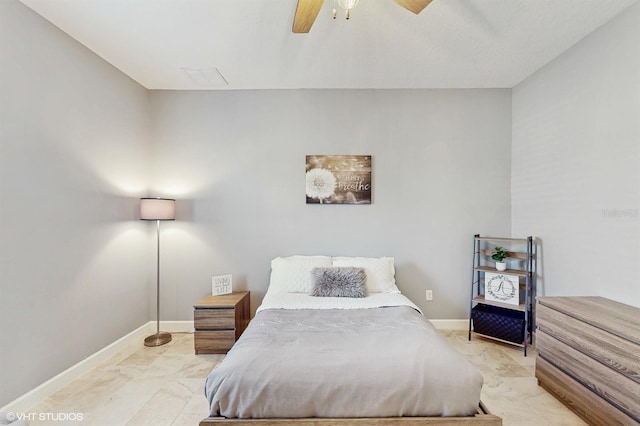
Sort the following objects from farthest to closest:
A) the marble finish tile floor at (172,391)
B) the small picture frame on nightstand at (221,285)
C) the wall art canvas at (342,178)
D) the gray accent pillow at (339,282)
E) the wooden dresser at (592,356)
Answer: the wall art canvas at (342,178), the small picture frame on nightstand at (221,285), the gray accent pillow at (339,282), the marble finish tile floor at (172,391), the wooden dresser at (592,356)

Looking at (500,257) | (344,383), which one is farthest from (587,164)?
(344,383)

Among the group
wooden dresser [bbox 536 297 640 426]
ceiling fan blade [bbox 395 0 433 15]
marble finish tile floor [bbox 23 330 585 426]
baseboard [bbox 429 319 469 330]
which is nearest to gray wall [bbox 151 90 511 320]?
baseboard [bbox 429 319 469 330]

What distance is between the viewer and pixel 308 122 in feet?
10.6

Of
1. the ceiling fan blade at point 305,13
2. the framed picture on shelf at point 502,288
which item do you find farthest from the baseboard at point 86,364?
the framed picture on shelf at point 502,288

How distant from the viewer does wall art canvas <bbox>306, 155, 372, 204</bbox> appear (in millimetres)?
3189

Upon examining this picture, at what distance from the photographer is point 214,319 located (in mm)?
2686

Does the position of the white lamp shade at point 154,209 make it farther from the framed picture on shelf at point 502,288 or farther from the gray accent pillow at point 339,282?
the framed picture on shelf at point 502,288

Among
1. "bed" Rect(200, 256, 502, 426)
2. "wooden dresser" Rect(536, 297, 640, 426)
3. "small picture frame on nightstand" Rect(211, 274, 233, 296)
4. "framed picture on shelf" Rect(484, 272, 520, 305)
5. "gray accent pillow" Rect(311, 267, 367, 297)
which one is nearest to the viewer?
"bed" Rect(200, 256, 502, 426)

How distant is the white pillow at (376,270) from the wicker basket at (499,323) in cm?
93

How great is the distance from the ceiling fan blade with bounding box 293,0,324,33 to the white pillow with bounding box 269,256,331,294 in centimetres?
207

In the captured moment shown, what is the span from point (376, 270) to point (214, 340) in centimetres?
176

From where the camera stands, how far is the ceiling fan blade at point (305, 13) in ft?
5.06

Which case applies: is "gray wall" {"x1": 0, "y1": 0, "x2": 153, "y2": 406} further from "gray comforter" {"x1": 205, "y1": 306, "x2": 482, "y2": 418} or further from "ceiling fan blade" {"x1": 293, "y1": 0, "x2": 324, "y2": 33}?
"ceiling fan blade" {"x1": 293, "y1": 0, "x2": 324, "y2": 33}

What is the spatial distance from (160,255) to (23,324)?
4.43 feet
